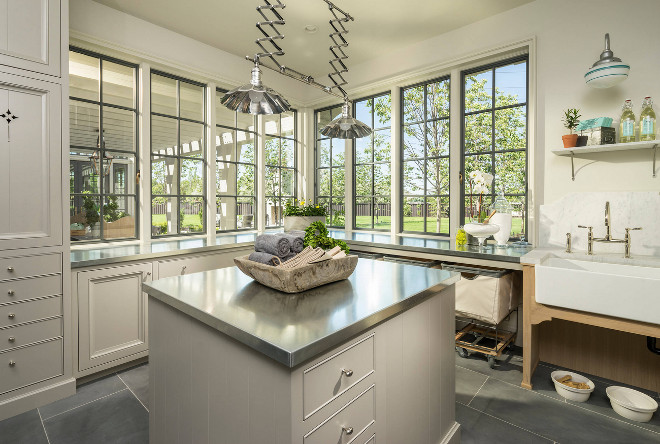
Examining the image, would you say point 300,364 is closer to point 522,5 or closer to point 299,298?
point 299,298

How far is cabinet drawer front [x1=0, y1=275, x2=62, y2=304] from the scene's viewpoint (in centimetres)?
207

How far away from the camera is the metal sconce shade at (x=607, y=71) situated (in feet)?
7.48

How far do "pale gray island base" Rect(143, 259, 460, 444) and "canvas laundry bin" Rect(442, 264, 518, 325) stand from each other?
98 centimetres

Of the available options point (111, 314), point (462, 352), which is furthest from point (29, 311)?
point (462, 352)

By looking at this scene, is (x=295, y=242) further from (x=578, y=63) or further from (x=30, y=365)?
(x=578, y=63)

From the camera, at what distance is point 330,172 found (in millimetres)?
4617

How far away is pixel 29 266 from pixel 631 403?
3.75m

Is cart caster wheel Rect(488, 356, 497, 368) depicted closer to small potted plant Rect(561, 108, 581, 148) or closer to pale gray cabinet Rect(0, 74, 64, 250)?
small potted plant Rect(561, 108, 581, 148)

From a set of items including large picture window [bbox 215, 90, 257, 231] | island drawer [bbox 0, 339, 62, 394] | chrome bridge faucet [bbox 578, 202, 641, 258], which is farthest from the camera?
large picture window [bbox 215, 90, 257, 231]

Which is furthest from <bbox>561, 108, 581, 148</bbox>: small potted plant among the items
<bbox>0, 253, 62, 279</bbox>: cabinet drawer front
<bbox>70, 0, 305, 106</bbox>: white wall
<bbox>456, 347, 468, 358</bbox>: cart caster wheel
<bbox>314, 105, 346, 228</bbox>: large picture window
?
<bbox>0, 253, 62, 279</bbox>: cabinet drawer front

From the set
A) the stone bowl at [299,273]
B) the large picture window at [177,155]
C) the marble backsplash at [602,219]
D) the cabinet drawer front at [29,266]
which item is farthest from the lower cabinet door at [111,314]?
the marble backsplash at [602,219]

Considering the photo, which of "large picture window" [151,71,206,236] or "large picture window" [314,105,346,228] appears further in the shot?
"large picture window" [314,105,346,228]

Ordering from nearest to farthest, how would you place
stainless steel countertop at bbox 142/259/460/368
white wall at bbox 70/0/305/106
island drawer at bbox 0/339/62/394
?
stainless steel countertop at bbox 142/259/460/368
island drawer at bbox 0/339/62/394
white wall at bbox 70/0/305/106

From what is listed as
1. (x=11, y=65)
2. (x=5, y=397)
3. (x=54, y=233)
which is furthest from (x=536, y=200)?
(x=5, y=397)
